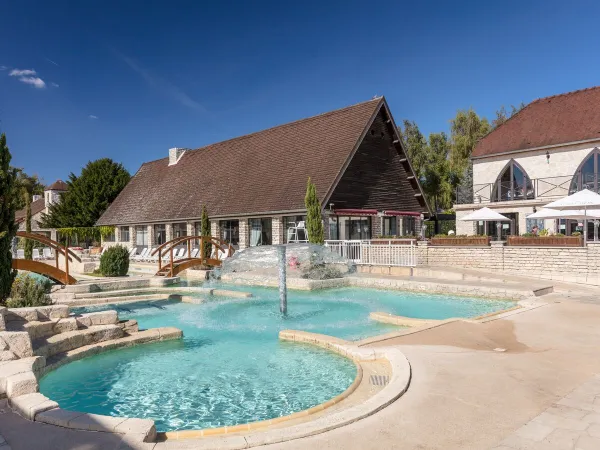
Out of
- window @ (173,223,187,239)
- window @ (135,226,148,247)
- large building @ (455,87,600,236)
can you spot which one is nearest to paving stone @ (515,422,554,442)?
large building @ (455,87,600,236)

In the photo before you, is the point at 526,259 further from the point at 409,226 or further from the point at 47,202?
the point at 47,202

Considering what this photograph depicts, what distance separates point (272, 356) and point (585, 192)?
1429 centimetres

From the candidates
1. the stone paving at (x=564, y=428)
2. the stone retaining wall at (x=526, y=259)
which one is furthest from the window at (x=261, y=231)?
the stone paving at (x=564, y=428)

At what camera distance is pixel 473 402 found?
4.61 meters

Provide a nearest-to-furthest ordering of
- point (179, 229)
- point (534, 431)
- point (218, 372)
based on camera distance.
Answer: point (534, 431), point (218, 372), point (179, 229)

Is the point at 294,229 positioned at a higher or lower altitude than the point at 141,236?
higher

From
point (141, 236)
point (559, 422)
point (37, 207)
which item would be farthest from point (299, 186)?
point (37, 207)

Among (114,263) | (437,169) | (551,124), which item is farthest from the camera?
(437,169)

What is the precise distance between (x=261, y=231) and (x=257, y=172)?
163 inches

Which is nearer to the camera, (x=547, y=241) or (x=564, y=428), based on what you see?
(x=564, y=428)

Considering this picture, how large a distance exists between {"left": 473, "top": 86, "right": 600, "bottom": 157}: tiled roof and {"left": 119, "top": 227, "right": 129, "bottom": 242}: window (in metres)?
26.3

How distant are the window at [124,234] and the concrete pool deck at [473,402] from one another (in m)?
32.5

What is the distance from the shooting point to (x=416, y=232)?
2886 centimetres

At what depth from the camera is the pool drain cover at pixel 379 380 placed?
5449 mm
